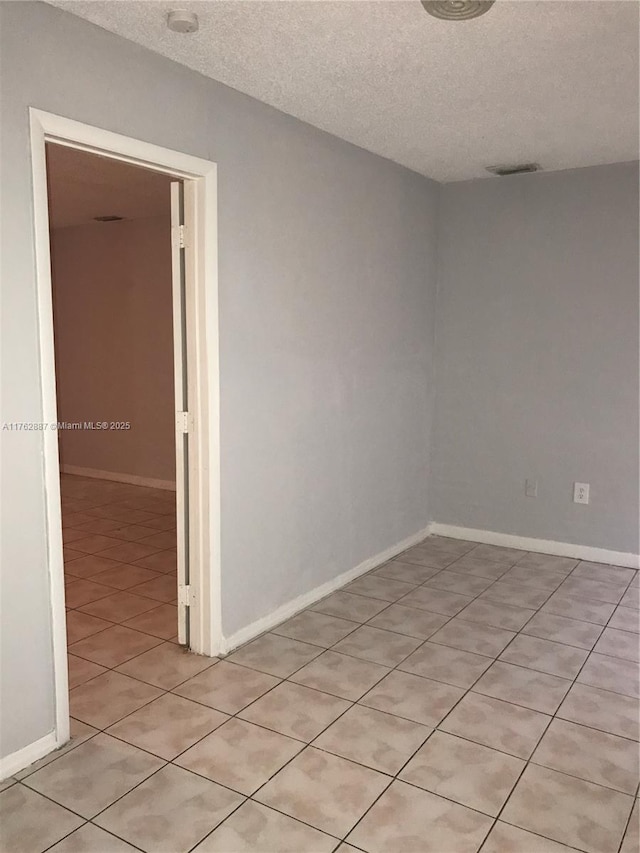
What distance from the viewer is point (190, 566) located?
9.66 feet

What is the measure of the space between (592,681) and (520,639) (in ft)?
1.35

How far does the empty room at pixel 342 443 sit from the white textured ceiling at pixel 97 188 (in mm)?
87

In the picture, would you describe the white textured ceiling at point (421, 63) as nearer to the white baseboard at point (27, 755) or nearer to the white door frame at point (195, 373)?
the white door frame at point (195, 373)

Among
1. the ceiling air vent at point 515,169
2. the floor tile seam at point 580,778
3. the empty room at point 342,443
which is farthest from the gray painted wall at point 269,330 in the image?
the floor tile seam at point 580,778

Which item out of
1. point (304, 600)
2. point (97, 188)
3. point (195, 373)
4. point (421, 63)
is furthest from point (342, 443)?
point (97, 188)

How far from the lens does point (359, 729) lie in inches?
94.3

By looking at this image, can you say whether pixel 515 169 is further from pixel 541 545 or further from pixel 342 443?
pixel 541 545

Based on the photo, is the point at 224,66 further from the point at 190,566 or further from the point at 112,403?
the point at 112,403

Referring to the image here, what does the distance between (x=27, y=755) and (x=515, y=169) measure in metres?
3.69

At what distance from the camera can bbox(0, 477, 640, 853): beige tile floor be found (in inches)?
75.5

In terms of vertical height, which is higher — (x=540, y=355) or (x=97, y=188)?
(x=97, y=188)

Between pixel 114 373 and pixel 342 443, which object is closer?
pixel 342 443

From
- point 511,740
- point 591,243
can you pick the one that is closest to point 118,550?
point 511,740

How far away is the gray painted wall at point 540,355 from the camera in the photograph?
3.98 m
